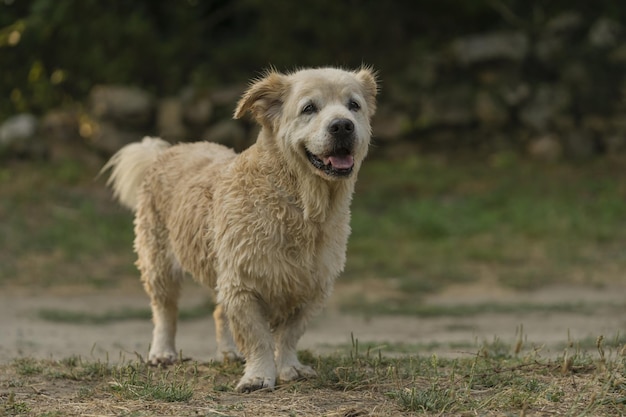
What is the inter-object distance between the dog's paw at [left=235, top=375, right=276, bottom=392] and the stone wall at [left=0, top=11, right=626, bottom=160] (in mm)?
11270

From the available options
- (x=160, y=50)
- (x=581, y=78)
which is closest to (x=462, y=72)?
(x=581, y=78)

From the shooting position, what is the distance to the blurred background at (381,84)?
1594 cm

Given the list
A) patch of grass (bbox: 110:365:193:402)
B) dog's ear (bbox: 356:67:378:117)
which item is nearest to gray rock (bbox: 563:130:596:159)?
dog's ear (bbox: 356:67:378:117)

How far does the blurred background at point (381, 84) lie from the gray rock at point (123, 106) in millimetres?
24

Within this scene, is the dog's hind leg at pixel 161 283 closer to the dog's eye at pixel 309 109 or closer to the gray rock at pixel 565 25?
the dog's eye at pixel 309 109

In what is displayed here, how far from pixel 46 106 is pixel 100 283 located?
689 cm

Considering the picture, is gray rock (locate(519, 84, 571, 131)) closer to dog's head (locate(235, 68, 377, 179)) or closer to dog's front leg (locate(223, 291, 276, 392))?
dog's head (locate(235, 68, 377, 179))

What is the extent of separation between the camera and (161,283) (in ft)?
23.5

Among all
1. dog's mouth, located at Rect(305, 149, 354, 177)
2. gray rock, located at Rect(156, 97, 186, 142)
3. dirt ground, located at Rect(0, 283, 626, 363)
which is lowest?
dirt ground, located at Rect(0, 283, 626, 363)

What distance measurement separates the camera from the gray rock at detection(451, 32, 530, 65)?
17.3m

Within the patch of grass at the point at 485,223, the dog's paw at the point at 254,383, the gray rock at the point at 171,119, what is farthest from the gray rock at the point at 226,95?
the dog's paw at the point at 254,383

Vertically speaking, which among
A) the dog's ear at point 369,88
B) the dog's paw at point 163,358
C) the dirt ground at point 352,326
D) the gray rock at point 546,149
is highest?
the gray rock at point 546,149

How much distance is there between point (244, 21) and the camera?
18469 millimetres

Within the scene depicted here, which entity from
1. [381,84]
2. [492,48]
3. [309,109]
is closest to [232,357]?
[309,109]
